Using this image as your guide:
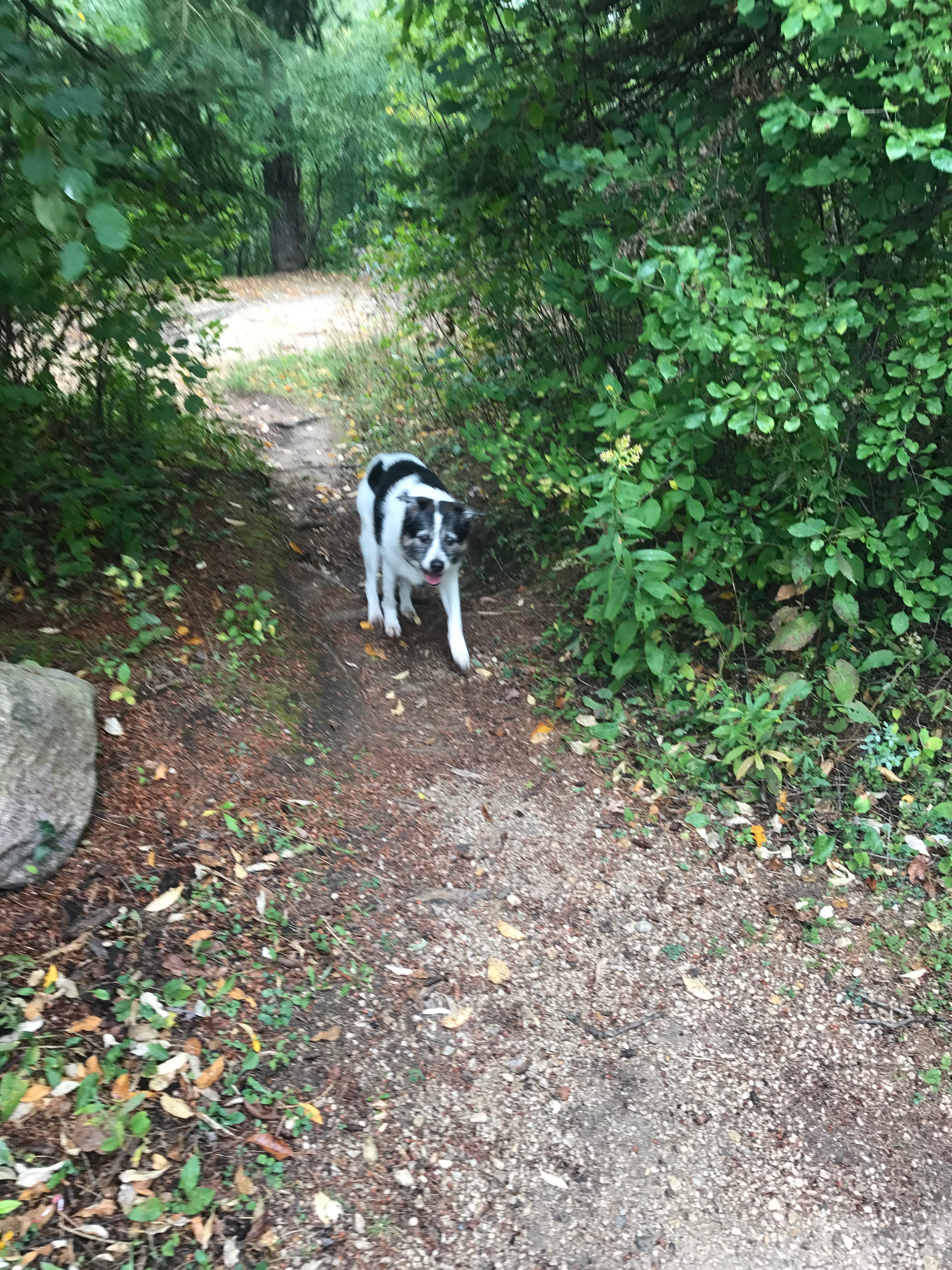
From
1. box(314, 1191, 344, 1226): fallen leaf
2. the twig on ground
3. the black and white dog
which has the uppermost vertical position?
the black and white dog

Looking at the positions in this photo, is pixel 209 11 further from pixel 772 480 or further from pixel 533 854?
pixel 533 854

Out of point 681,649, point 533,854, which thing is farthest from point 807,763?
point 533,854

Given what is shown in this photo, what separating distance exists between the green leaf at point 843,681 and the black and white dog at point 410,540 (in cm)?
209

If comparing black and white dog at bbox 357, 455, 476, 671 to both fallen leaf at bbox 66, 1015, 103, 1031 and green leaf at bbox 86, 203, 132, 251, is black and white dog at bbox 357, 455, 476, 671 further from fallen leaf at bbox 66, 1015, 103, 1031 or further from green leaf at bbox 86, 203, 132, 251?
fallen leaf at bbox 66, 1015, 103, 1031

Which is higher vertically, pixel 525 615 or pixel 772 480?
pixel 772 480

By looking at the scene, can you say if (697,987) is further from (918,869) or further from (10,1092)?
(10,1092)

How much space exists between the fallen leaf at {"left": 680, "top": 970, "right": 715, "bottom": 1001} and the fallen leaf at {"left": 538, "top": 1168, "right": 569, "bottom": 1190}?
0.94 m

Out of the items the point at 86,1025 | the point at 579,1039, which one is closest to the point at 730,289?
the point at 579,1039

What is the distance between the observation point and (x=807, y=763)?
13.4 ft

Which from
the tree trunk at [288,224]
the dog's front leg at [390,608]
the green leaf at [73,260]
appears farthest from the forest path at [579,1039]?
the tree trunk at [288,224]

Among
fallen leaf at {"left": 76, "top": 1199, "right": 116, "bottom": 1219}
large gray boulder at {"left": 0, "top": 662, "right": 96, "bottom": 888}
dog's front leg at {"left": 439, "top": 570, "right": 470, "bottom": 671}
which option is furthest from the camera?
dog's front leg at {"left": 439, "top": 570, "right": 470, "bottom": 671}

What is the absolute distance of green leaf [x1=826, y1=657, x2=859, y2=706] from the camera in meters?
4.15

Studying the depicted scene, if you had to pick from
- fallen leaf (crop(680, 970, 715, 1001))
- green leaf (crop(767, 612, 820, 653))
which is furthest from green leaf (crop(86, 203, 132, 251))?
green leaf (crop(767, 612, 820, 653))

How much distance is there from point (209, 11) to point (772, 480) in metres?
4.05
